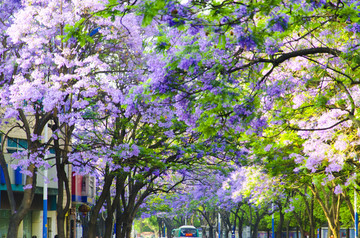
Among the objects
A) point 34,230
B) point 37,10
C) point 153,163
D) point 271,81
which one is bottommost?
point 34,230

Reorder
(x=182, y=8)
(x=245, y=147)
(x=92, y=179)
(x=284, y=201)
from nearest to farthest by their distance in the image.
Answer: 1. (x=182, y=8)
2. (x=245, y=147)
3. (x=284, y=201)
4. (x=92, y=179)

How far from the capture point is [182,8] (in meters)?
8.04

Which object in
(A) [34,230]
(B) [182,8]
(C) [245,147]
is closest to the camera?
(B) [182,8]

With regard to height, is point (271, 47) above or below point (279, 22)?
above

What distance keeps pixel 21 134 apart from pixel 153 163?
37.6 feet

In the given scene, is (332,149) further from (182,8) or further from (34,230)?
(34,230)

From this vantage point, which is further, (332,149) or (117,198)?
(117,198)

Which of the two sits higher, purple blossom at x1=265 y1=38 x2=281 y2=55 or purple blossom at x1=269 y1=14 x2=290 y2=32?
purple blossom at x1=265 y1=38 x2=281 y2=55

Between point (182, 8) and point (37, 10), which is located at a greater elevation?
point (37, 10)

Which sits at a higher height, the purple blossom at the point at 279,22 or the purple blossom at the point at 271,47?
the purple blossom at the point at 271,47

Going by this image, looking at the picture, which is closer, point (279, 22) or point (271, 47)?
point (279, 22)

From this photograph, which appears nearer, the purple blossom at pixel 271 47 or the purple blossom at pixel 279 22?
the purple blossom at pixel 279 22

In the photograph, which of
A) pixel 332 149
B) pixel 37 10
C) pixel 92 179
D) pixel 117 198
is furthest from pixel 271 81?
pixel 92 179

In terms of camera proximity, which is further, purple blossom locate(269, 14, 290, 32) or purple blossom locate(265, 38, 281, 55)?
purple blossom locate(265, 38, 281, 55)
